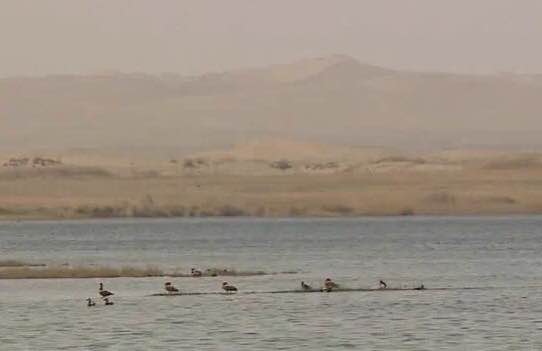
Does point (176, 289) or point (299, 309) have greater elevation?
point (176, 289)

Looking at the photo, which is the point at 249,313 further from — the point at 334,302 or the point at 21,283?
the point at 21,283

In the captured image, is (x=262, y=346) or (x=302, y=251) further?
(x=302, y=251)

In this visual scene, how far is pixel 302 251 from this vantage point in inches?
4988

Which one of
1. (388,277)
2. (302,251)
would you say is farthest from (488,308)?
(302,251)

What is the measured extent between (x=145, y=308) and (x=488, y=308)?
37.3ft

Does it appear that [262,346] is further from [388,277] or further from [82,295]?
[388,277]

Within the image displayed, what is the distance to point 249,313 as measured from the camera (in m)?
63.0

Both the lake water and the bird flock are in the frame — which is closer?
the lake water

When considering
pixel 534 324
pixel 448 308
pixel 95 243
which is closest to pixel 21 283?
pixel 448 308

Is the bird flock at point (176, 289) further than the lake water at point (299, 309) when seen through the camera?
Yes

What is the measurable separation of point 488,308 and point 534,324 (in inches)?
238

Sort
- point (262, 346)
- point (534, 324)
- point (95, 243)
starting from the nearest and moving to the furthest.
A: point (262, 346), point (534, 324), point (95, 243)

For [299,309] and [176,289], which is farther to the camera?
[176,289]

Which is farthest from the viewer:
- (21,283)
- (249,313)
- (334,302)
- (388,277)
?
(388,277)
